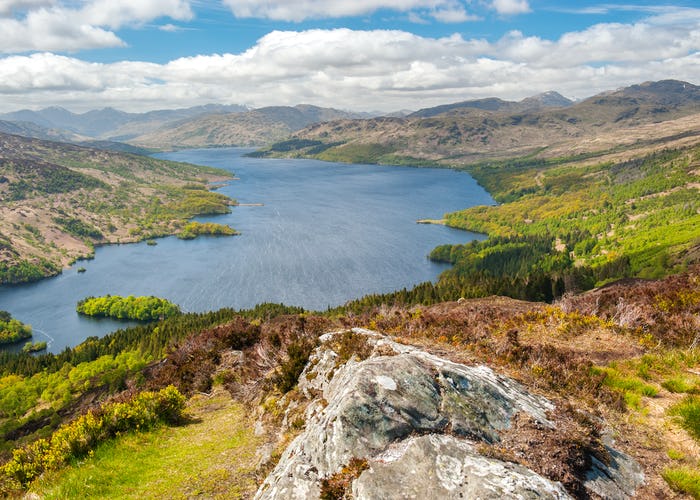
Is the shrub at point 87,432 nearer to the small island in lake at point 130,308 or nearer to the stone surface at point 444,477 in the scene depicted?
the stone surface at point 444,477

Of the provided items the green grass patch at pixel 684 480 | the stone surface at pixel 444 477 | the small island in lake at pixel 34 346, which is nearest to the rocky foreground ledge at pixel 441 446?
the stone surface at pixel 444 477

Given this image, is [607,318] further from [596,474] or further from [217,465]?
[217,465]

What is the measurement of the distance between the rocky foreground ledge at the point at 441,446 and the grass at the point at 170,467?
3.31 meters

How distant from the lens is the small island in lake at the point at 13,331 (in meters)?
155

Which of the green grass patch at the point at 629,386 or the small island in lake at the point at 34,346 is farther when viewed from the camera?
the small island in lake at the point at 34,346

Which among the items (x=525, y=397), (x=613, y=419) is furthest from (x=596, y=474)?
(x=613, y=419)

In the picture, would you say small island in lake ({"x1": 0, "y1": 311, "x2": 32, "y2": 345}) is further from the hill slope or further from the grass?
the grass

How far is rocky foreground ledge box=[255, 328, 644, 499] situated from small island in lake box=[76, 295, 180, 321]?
162 metres

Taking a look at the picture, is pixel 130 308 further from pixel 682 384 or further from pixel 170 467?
pixel 682 384

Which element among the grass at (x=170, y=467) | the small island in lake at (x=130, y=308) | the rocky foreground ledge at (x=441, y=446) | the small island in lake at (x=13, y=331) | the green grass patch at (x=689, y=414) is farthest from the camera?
the small island in lake at (x=130, y=308)

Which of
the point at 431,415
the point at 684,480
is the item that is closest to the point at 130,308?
the point at 431,415

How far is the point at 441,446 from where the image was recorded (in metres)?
12.1

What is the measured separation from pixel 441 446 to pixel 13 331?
197204mm

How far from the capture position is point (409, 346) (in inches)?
778
